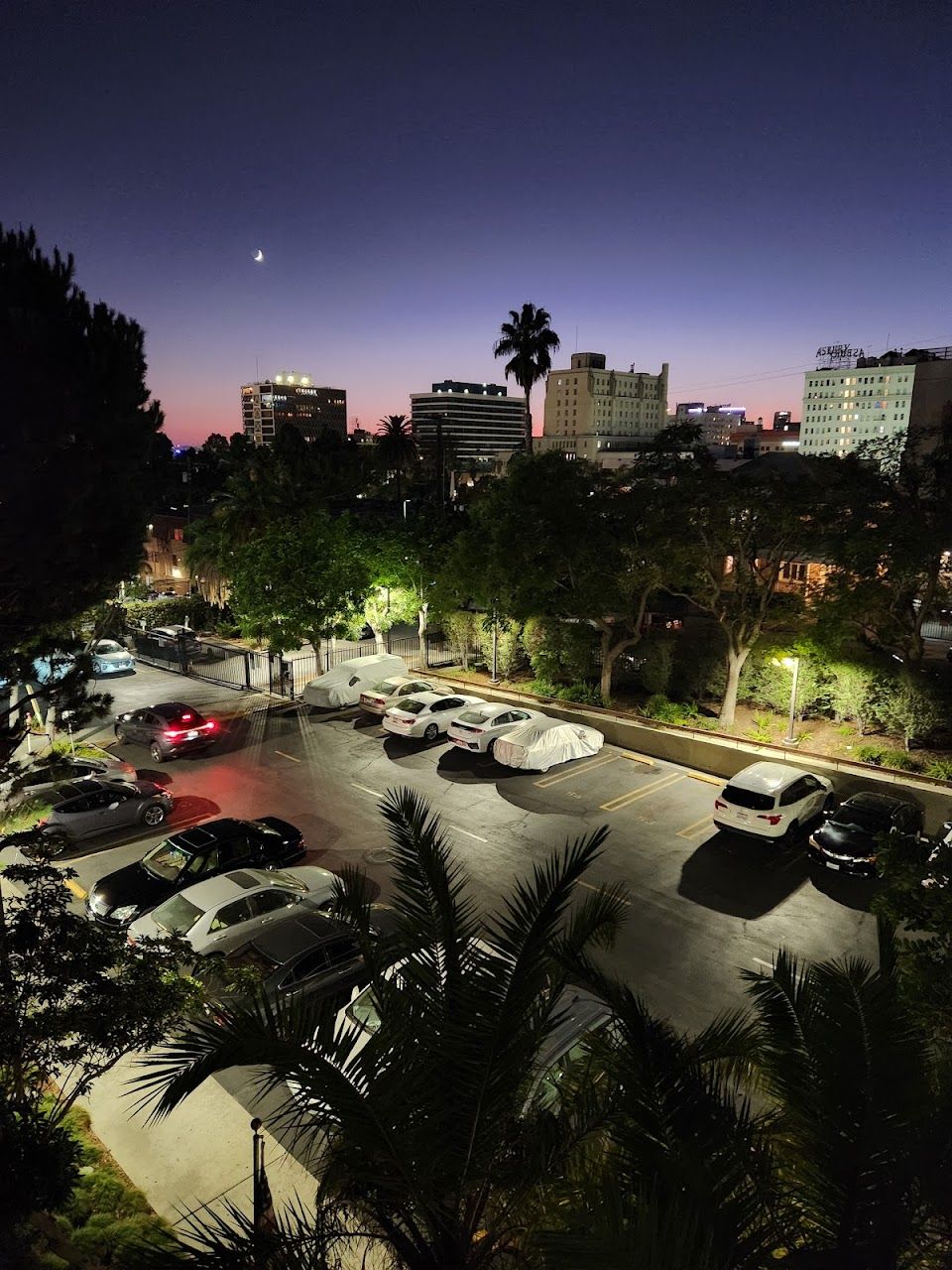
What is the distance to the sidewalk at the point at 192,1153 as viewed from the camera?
7758 mm

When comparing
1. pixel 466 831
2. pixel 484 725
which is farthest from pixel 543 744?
pixel 466 831

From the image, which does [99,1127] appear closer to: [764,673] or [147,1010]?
[147,1010]

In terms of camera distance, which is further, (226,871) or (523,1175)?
(226,871)

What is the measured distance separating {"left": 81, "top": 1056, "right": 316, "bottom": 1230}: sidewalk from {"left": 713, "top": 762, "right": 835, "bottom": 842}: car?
1071 centimetres

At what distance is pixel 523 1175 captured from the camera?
5.29m

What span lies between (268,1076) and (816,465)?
20254 mm

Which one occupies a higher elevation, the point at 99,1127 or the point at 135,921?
the point at 135,921

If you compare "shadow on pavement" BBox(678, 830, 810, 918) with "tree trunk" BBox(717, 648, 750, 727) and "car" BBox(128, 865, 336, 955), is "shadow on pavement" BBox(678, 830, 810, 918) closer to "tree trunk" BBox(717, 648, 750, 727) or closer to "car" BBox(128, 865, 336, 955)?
"tree trunk" BBox(717, 648, 750, 727)

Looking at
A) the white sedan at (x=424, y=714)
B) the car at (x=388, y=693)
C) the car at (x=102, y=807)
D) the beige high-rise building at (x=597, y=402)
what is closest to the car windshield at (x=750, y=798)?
the white sedan at (x=424, y=714)

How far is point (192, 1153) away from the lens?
27.4ft

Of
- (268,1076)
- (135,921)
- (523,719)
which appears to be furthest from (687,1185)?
(523,719)

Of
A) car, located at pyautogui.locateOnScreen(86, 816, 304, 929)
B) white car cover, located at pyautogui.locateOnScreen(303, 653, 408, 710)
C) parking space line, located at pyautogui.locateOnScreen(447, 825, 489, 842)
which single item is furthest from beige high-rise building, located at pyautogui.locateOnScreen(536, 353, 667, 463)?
car, located at pyautogui.locateOnScreen(86, 816, 304, 929)

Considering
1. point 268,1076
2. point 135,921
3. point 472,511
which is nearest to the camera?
point 268,1076

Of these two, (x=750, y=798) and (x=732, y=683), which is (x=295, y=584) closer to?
(x=732, y=683)
